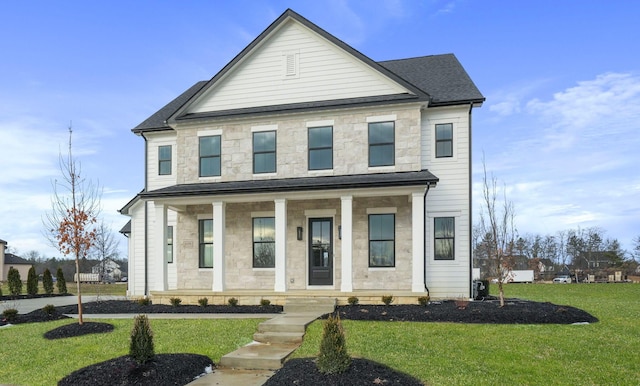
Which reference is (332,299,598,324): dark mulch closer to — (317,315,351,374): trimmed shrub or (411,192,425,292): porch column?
(411,192,425,292): porch column

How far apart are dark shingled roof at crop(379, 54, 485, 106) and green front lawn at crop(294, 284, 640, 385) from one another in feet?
26.4

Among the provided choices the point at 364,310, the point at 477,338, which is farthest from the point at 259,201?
the point at 477,338

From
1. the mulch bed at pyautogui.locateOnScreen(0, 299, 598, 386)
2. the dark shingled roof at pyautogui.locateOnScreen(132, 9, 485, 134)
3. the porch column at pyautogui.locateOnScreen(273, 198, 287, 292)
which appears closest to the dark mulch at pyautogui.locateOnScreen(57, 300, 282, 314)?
the mulch bed at pyautogui.locateOnScreen(0, 299, 598, 386)

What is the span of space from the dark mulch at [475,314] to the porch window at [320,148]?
554 cm

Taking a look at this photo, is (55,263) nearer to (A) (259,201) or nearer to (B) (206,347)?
(A) (259,201)

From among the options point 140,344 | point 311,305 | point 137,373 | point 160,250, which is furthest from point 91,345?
point 160,250

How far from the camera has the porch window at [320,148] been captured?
15.6 meters

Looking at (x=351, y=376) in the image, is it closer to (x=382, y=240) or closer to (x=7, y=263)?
(x=382, y=240)

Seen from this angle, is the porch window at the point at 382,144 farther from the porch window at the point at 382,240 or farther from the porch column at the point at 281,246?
the porch column at the point at 281,246

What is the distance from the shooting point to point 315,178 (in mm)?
15320

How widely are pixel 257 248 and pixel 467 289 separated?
747cm

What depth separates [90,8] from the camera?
12.6m

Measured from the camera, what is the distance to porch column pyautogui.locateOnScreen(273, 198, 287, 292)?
47.0 feet

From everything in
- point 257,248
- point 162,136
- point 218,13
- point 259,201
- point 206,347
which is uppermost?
point 218,13
